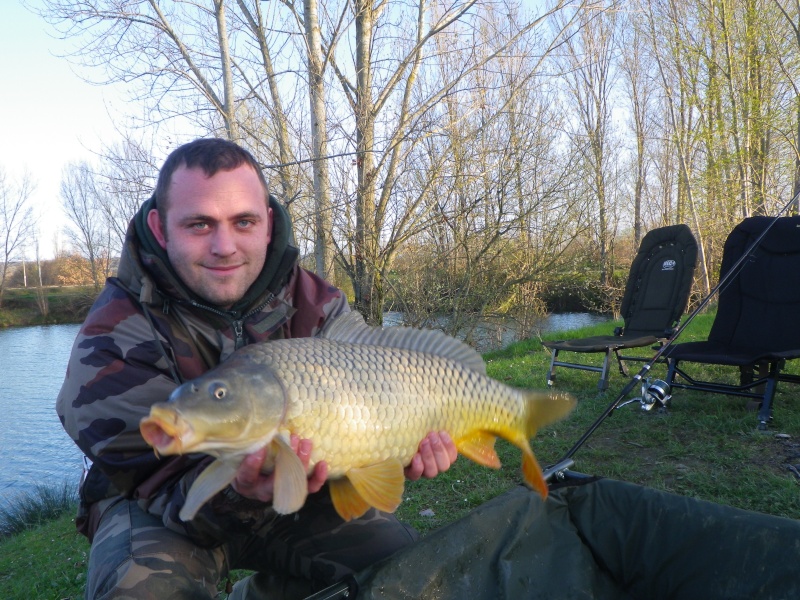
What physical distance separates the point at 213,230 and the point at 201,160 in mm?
156

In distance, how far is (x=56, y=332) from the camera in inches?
538

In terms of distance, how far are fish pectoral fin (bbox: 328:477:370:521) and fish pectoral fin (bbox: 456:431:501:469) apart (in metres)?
0.22

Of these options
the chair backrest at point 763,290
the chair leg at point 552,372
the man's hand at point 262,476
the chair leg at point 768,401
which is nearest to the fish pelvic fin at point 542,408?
the man's hand at point 262,476

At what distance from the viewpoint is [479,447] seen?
1264mm

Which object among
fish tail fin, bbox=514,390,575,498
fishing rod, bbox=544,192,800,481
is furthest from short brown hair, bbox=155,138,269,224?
fishing rod, bbox=544,192,800,481

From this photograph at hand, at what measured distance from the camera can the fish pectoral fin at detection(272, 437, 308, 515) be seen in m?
0.95

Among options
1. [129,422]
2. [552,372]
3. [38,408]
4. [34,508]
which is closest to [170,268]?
[129,422]

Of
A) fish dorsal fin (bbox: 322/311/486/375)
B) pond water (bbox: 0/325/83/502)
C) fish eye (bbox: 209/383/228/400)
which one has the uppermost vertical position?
fish dorsal fin (bbox: 322/311/486/375)

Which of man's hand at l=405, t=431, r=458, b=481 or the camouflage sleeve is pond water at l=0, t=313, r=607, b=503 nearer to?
the camouflage sleeve

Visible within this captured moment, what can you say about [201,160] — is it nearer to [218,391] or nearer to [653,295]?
[218,391]

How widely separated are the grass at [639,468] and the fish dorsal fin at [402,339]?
1.17 metres

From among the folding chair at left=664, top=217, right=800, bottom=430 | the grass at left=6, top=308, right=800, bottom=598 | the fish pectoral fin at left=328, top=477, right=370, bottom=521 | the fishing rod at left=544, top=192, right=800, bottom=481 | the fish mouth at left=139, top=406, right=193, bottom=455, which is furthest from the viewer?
the folding chair at left=664, top=217, right=800, bottom=430

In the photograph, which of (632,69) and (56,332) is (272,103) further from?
(632,69)

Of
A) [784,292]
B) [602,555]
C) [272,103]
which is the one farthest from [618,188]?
[602,555]
